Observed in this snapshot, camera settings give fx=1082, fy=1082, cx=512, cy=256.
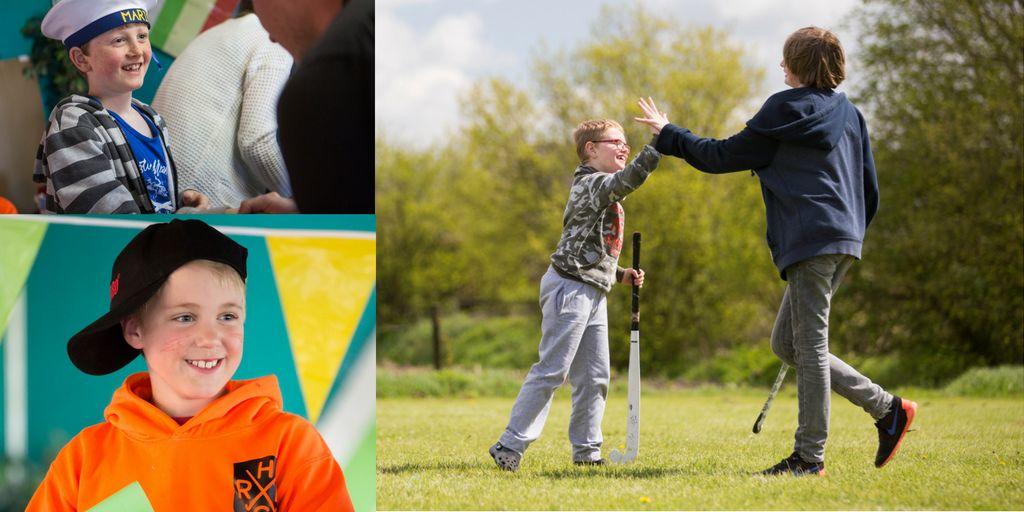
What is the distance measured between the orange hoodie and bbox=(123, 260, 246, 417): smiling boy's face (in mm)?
77

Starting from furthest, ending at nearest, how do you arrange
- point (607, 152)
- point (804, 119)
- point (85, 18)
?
point (607, 152), point (804, 119), point (85, 18)


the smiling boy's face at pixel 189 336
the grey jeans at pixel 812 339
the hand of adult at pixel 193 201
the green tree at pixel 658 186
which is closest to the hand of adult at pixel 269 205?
the hand of adult at pixel 193 201

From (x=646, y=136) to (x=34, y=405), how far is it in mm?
10993

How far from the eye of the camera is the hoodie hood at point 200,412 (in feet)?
11.0

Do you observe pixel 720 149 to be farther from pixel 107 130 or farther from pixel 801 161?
pixel 107 130

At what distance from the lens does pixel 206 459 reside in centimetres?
334

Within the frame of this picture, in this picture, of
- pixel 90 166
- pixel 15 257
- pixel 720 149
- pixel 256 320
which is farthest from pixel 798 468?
pixel 15 257

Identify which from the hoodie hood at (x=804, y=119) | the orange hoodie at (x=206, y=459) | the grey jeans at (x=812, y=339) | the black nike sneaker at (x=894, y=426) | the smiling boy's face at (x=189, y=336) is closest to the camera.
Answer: the orange hoodie at (x=206, y=459)

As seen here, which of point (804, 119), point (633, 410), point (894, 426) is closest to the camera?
point (804, 119)

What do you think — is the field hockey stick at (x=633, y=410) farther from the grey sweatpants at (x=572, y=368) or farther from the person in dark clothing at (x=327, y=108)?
the person in dark clothing at (x=327, y=108)

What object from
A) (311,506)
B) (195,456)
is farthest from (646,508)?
(195,456)

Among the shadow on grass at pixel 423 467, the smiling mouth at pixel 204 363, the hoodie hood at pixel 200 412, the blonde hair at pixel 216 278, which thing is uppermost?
the blonde hair at pixel 216 278

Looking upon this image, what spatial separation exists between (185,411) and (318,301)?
1.79 feet

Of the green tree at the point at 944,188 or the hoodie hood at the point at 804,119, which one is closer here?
the hoodie hood at the point at 804,119
